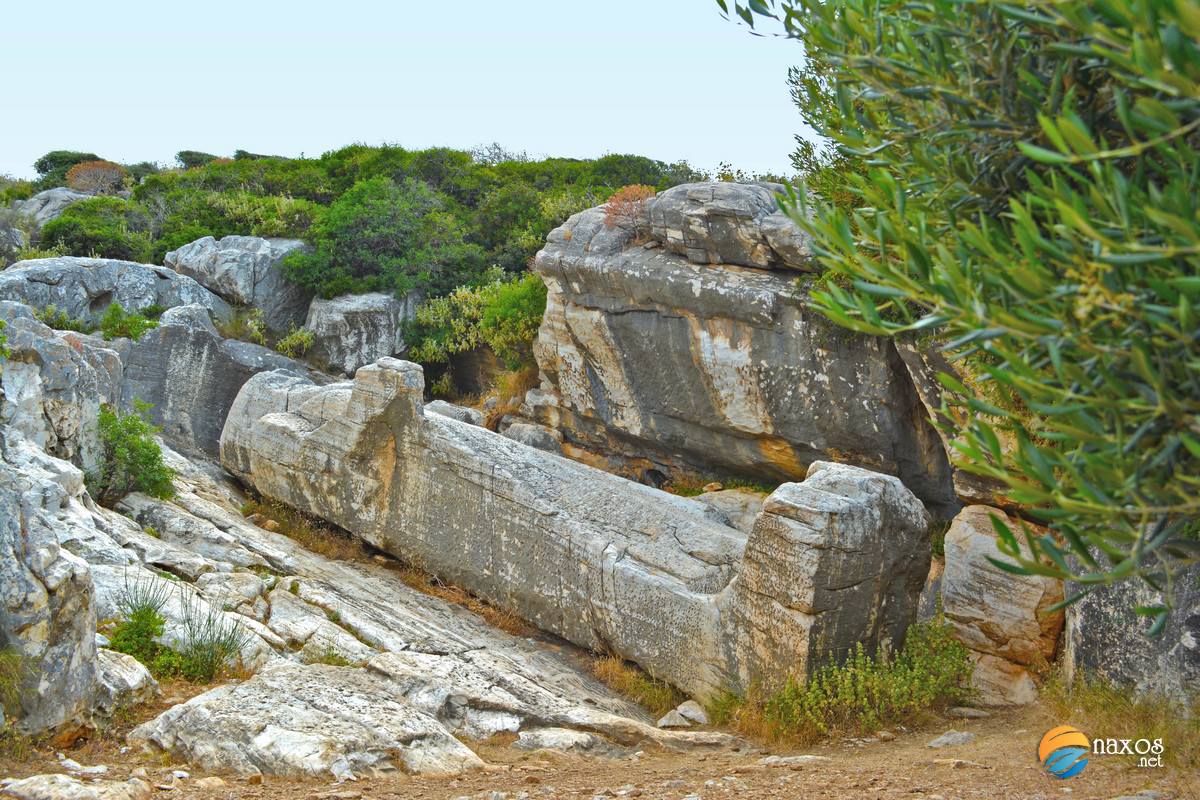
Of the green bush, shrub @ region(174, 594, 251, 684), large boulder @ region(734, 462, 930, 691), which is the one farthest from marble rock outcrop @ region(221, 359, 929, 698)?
the green bush

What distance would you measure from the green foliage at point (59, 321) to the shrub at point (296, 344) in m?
3.30

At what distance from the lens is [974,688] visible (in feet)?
31.5

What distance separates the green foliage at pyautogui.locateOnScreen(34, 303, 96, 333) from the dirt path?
11.4 metres

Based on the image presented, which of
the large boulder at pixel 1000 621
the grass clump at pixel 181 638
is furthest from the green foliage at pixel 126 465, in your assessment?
the large boulder at pixel 1000 621

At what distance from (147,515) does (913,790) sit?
9.14 meters

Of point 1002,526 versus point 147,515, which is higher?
point 1002,526

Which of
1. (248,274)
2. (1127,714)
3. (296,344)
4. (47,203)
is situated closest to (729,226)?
(1127,714)

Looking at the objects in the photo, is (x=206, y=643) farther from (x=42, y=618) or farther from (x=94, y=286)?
(x=94, y=286)

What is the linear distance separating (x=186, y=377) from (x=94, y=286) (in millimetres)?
3553

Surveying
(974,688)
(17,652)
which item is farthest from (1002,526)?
(974,688)

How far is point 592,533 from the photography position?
11.4m

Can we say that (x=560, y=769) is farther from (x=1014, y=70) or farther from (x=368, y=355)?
(x=368, y=355)

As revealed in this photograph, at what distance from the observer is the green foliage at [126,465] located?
12.1 meters

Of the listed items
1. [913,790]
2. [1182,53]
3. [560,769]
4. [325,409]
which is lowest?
[560,769]
